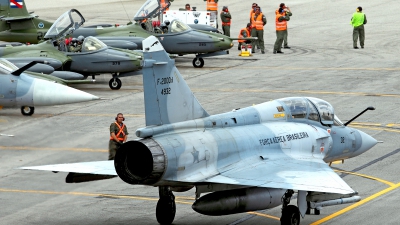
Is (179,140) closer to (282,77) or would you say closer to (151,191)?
(151,191)

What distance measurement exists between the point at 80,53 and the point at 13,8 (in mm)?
7717

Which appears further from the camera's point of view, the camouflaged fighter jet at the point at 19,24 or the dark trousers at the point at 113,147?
the camouflaged fighter jet at the point at 19,24

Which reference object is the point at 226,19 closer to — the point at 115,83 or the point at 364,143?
the point at 115,83

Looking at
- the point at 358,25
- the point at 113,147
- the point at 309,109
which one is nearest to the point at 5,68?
the point at 113,147

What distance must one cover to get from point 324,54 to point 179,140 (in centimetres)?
2634

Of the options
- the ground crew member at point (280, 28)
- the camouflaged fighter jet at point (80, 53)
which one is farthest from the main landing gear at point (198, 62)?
the camouflaged fighter jet at point (80, 53)

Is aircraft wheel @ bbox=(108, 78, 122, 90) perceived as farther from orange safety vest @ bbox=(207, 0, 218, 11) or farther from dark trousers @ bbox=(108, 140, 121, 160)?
orange safety vest @ bbox=(207, 0, 218, 11)

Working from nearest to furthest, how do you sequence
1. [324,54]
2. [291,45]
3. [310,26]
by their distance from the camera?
[324,54] → [291,45] → [310,26]

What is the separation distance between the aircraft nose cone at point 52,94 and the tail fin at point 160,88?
9648 millimetres

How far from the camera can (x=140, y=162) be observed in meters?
14.7

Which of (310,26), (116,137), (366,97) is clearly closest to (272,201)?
(116,137)

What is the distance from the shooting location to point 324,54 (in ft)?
132

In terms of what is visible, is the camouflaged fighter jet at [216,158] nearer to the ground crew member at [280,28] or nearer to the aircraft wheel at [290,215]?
the aircraft wheel at [290,215]

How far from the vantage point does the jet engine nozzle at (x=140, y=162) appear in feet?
47.1
